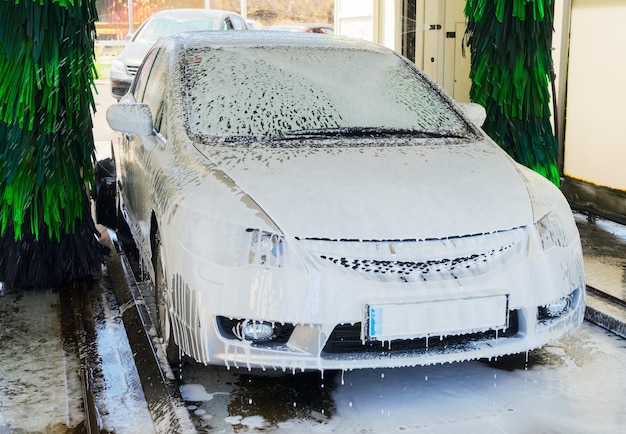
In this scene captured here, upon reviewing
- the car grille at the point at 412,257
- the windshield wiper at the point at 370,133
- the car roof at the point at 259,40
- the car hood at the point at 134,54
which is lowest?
the car grille at the point at 412,257

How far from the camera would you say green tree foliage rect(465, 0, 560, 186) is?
543cm

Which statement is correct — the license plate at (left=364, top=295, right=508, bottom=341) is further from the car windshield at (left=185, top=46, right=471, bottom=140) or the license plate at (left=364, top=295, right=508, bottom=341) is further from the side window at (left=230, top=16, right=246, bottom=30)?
the side window at (left=230, top=16, right=246, bottom=30)

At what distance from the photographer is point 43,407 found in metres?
3.41

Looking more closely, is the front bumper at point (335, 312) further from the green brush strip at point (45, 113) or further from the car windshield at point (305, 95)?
the green brush strip at point (45, 113)

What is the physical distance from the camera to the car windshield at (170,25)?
15.3 meters

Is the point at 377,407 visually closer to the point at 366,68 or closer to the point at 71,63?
the point at 366,68

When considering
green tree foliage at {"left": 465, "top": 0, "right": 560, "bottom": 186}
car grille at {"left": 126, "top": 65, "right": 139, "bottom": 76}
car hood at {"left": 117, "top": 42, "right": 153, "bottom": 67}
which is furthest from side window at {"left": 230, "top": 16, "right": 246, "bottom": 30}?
green tree foliage at {"left": 465, "top": 0, "right": 560, "bottom": 186}

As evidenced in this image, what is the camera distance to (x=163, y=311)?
3.76m

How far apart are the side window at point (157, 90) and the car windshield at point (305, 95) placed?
0.20 meters

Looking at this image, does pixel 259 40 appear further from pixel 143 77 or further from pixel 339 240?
pixel 339 240

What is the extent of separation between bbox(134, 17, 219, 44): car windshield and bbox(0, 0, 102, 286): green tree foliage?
10.9m

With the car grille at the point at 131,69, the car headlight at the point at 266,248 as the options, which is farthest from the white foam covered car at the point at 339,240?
the car grille at the point at 131,69

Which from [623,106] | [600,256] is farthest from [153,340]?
[623,106]

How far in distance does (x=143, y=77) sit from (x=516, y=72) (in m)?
2.37
